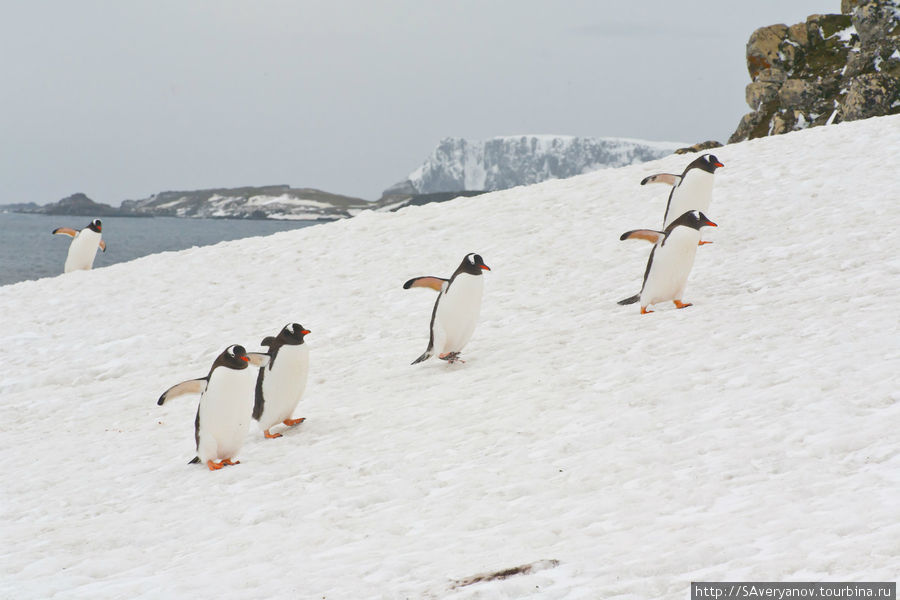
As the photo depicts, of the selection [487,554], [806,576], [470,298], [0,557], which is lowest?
[0,557]

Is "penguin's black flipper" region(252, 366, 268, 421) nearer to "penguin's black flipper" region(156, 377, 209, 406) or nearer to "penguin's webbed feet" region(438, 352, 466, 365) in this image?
"penguin's black flipper" region(156, 377, 209, 406)

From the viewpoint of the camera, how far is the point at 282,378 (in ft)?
25.6

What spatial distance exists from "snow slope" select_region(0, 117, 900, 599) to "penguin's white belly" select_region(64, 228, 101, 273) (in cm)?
672

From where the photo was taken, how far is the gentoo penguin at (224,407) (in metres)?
7.03

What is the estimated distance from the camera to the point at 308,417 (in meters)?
8.48

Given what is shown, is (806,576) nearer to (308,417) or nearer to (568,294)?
(308,417)

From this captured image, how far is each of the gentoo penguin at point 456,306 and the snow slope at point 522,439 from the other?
13.6 inches

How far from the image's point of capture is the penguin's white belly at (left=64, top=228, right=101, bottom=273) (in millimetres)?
21781

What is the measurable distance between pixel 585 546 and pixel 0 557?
430 centimetres

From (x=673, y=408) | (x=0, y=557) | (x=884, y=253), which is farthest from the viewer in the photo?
(x=884, y=253)

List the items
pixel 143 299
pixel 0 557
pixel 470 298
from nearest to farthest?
pixel 0 557
pixel 470 298
pixel 143 299

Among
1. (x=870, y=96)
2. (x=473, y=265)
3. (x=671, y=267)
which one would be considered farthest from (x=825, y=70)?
(x=473, y=265)

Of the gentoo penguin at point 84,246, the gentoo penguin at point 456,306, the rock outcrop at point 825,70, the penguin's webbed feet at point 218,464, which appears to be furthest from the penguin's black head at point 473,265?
the rock outcrop at point 825,70

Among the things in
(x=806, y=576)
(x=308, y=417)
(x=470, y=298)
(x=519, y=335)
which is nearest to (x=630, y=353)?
(x=470, y=298)
